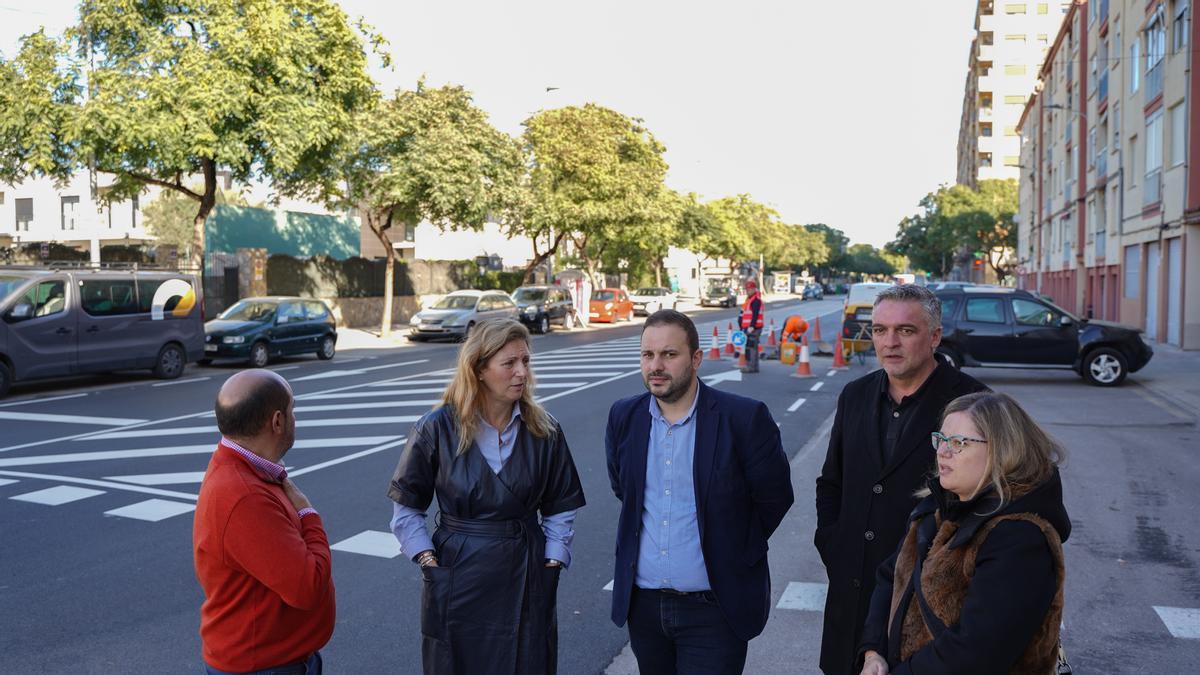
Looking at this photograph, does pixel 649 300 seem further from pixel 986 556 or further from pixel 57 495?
pixel 986 556

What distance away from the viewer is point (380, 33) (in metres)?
24.6

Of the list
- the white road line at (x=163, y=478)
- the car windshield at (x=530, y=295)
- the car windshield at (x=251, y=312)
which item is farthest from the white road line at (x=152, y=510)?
the car windshield at (x=530, y=295)

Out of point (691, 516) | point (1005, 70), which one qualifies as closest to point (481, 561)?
point (691, 516)

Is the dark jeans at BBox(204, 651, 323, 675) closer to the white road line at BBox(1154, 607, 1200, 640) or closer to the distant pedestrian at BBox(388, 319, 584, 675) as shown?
the distant pedestrian at BBox(388, 319, 584, 675)

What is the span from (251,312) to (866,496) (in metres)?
20.2

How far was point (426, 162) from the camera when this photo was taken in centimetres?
2809

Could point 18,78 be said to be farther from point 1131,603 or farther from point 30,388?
point 1131,603

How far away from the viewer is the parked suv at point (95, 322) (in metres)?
15.4

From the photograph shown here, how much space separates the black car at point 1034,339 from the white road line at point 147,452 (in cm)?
1099

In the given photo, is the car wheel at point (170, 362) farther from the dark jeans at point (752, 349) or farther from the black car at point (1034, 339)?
the black car at point (1034, 339)

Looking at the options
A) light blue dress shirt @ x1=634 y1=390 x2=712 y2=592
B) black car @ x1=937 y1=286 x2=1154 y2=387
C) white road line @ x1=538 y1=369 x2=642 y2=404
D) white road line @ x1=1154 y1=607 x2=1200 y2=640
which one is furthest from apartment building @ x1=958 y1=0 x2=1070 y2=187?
light blue dress shirt @ x1=634 y1=390 x2=712 y2=592

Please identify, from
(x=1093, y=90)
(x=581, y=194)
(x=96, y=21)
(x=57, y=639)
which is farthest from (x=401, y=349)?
(x=1093, y=90)

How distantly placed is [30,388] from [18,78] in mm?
7777

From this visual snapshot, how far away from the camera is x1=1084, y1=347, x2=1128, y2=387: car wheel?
17.2 m
